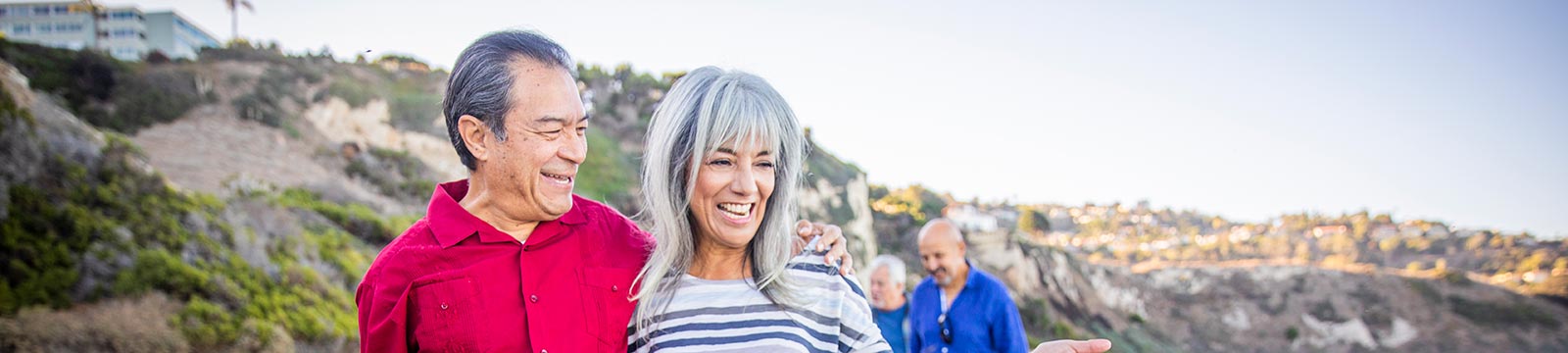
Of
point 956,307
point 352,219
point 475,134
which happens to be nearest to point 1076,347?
point 475,134

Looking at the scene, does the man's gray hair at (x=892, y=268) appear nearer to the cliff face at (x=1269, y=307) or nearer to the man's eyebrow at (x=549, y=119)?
the man's eyebrow at (x=549, y=119)

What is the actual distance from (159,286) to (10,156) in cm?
221

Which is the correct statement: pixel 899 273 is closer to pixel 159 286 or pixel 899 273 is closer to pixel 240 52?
pixel 159 286

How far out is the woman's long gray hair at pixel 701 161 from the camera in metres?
1.75

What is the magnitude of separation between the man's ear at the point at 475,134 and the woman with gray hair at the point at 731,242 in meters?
0.39

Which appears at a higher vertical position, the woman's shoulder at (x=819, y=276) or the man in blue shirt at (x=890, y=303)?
the woman's shoulder at (x=819, y=276)

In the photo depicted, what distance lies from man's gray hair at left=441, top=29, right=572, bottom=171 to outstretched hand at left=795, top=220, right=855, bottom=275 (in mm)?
759

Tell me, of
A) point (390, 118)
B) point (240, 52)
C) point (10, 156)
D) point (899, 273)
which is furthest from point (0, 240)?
point (240, 52)

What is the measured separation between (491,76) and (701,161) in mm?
529

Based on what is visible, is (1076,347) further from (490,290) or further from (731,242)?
(490,290)

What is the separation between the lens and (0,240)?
24.0ft

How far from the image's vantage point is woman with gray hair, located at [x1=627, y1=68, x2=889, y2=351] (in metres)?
1.77

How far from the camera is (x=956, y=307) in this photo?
4.52 meters


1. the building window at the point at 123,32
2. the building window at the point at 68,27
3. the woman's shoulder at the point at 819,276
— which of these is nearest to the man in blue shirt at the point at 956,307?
the woman's shoulder at the point at 819,276
